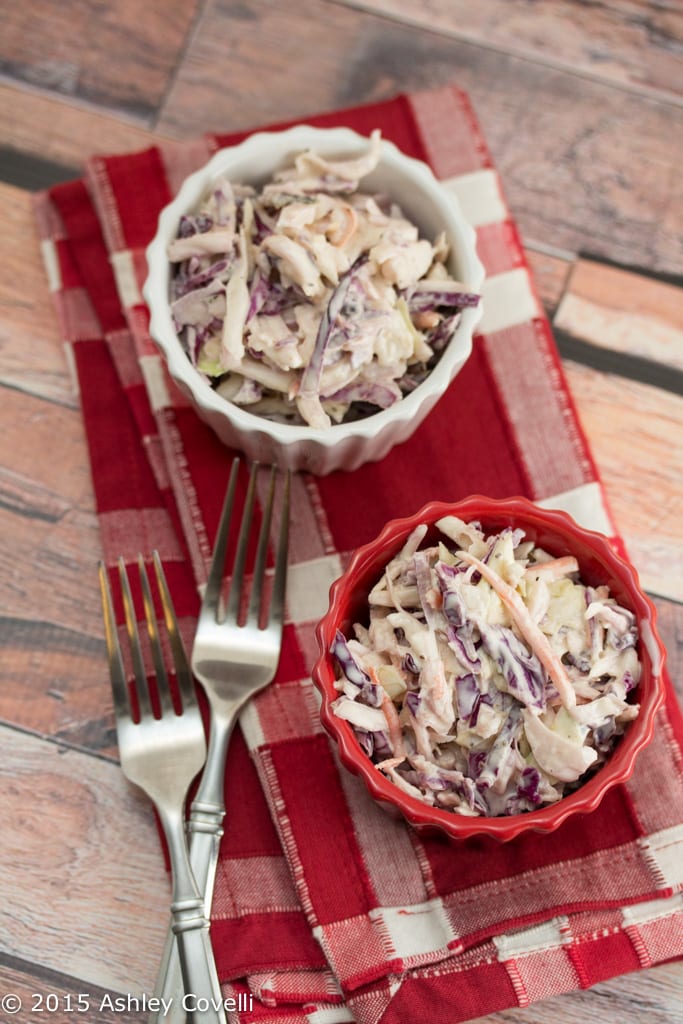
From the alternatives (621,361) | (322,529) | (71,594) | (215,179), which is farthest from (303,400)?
(621,361)

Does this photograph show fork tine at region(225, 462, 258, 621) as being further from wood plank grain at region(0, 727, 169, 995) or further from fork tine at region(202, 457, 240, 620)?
wood plank grain at region(0, 727, 169, 995)

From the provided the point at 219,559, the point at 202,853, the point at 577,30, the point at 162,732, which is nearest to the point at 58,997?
the point at 202,853

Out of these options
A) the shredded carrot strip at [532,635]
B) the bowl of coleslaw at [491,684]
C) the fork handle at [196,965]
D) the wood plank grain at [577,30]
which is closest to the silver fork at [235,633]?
the fork handle at [196,965]

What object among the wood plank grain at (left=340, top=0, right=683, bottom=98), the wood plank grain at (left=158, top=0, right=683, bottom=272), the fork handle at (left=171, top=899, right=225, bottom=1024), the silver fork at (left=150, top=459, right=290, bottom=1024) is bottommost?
the fork handle at (left=171, top=899, right=225, bottom=1024)

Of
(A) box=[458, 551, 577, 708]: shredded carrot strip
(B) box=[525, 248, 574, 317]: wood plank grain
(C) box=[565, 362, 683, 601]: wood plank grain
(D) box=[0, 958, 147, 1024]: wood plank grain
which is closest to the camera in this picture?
(A) box=[458, 551, 577, 708]: shredded carrot strip

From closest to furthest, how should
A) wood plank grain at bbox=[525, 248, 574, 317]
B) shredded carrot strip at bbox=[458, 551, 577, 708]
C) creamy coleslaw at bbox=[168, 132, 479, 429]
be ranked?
shredded carrot strip at bbox=[458, 551, 577, 708], creamy coleslaw at bbox=[168, 132, 479, 429], wood plank grain at bbox=[525, 248, 574, 317]

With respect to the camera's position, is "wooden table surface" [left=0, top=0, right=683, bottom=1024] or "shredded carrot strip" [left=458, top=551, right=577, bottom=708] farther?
"wooden table surface" [left=0, top=0, right=683, bottom=1024]

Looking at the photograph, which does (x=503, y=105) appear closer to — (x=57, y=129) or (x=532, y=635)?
(x=57, y=129)

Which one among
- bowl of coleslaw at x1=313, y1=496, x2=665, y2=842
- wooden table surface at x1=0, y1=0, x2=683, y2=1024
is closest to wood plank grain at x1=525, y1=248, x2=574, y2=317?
wooden table surface at x1=0, y1=0, x2=683, y2=1024

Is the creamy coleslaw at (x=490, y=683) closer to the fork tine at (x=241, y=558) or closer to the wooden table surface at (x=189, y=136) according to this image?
the fork tine at (x=241, y=558)
